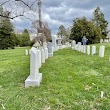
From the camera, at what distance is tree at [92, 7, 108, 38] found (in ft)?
179

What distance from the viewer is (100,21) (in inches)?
2189

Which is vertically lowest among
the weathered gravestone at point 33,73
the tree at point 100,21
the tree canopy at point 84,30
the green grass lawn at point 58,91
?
the green grass lawn at point 58,91

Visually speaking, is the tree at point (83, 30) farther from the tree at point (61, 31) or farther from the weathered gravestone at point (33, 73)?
the weathered gravestone at point (33, 73)

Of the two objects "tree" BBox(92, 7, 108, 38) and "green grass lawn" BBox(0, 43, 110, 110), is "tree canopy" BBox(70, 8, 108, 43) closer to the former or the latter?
"tree" BBox(92, 7, 108, 38)

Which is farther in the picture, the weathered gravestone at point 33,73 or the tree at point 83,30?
the tree at point 83,30

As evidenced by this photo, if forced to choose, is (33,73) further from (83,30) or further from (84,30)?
(84,30)

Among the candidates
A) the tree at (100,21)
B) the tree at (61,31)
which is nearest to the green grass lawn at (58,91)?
the tree at (100,21)

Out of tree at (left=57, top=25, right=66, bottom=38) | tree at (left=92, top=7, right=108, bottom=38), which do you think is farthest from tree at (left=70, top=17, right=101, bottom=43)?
tree at (left=57, top=25, right=66, bottom=38)

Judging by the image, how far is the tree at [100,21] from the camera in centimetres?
5456

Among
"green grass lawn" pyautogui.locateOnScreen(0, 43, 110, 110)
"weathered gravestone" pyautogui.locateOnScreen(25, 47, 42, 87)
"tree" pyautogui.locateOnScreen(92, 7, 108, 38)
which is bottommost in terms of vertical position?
"green grass lawn" pyautogui.locateOnScreen(0, 43, 110, 110)

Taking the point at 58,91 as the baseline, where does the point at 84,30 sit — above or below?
above

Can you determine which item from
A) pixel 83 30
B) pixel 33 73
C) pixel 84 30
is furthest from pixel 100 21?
pixel 33 73

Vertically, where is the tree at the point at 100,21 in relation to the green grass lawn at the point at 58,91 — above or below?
above

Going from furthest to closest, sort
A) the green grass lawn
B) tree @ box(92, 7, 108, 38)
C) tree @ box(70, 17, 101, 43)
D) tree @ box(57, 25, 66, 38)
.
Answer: tree @ box(57, 25, 66, 38) < tree @ box(92, 7, 108, 38) < tree @ box(70, 17, 101, 43) < the green grass lawn
